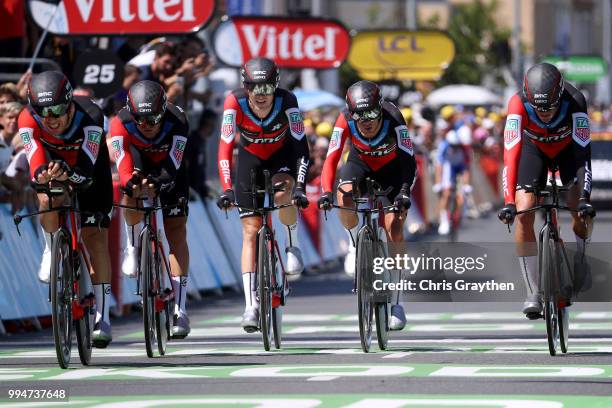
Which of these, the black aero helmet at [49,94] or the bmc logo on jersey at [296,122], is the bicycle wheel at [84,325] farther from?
the bmc logo on jersey at [296,122]

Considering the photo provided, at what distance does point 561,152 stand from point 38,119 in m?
3.63

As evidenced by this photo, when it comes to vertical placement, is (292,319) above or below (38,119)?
below

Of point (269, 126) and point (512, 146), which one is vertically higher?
point (269, 126)

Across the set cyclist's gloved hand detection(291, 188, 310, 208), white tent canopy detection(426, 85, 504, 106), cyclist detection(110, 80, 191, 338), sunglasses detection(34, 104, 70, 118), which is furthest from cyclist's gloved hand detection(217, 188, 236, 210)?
white tent canopy detection(426, 85, 504, 106)

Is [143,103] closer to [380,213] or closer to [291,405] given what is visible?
[380,213]

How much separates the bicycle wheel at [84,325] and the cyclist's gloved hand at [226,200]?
1.12m

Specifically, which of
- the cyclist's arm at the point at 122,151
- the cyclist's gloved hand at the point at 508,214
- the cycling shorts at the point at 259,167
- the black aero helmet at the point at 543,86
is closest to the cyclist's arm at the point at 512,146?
the cyclist's gloved hand at the point at 508,214

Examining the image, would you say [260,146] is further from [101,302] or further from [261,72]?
[101,302]

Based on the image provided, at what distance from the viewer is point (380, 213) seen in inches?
526

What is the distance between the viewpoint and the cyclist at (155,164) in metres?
12.6

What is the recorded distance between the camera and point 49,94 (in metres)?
11.7

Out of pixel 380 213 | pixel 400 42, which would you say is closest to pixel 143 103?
pixel 380 213

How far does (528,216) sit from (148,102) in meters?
2.72

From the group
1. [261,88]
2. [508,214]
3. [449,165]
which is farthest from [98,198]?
[449,165]
